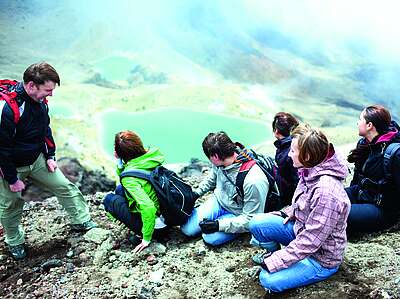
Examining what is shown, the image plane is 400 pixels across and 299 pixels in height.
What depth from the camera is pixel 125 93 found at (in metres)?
27.6

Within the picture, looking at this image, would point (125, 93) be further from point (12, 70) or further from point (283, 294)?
point (283, 294)

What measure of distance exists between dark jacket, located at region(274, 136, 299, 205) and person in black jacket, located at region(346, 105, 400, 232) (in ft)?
2.35

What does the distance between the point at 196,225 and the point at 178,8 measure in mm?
44269

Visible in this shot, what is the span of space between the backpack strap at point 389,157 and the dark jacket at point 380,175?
0.09ft

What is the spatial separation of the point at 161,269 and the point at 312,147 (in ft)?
7.48

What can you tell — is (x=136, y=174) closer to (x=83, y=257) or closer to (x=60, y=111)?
(x=83, y=257)

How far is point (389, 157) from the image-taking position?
13.8ft

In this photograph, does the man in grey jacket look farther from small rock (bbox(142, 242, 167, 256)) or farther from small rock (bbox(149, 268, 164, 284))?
small rock (bbox(149, 268, 164, 284))

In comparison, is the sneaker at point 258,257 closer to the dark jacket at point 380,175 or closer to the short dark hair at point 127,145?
the dark jacket at point 380,175

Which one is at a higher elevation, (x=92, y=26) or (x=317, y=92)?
(x=92, y=26)

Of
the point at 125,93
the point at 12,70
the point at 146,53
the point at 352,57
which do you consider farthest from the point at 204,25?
the point at 12,70

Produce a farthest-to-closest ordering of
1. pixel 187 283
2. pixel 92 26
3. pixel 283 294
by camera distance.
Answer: pixel 92 26, pixel 187 283, pixel 283 294

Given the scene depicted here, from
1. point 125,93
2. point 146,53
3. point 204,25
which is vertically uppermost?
point 204,25

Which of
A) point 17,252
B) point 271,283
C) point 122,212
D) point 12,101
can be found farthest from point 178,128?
point 271,283
